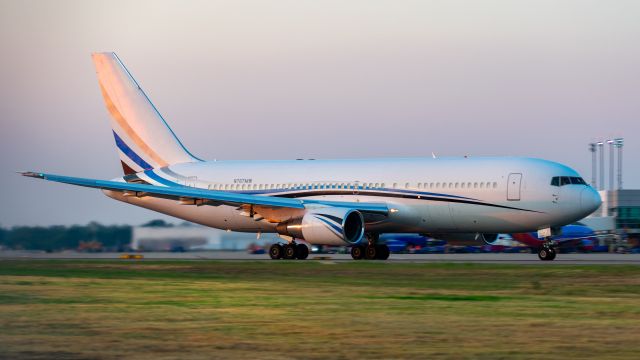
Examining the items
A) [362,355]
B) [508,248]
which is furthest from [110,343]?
[508,248]

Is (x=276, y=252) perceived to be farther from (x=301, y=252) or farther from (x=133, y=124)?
(x=133, y=124)

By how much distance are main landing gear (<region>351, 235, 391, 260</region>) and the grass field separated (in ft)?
41.7

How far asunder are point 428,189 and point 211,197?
9.24 metres

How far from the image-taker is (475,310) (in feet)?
65.4

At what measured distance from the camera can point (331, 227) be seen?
4269cm

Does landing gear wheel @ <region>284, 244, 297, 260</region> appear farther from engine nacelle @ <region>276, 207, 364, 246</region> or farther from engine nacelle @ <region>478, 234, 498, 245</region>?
engine nacelle @ <region>478, 234, 498, 245</region>

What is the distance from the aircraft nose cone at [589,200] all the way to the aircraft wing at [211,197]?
8046mm

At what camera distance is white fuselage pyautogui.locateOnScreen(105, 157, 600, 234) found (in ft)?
138

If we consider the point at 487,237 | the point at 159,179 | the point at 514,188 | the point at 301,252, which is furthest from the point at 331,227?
the point at 159,179

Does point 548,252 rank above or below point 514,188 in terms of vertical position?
below

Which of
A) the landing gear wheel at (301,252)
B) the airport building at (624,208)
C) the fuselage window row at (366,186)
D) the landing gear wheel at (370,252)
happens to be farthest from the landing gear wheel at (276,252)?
the airport building at (624,208)

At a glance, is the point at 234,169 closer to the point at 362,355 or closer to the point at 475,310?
the point at 475,310

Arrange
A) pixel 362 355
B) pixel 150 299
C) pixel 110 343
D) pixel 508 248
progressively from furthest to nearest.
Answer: pixel 508 248 → pixel 150 299 → pixel 110 343 → pixel 362 355

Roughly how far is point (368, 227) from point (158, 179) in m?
12.0
